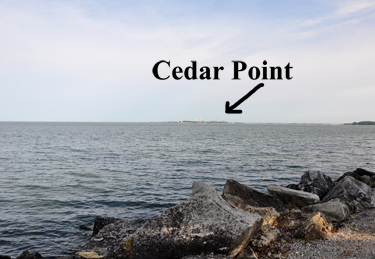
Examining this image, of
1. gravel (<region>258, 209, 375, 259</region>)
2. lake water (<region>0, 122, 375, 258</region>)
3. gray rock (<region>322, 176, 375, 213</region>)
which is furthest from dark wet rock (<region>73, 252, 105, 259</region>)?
gray rock (<region>322, 176, 375, 213</region>)

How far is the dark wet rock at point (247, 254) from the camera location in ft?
24.4

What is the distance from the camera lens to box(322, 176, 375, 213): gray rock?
474 inches

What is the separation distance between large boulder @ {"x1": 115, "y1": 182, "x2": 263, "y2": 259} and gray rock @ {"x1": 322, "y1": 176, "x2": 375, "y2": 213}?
6.48 m

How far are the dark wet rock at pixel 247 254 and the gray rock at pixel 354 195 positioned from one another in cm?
623

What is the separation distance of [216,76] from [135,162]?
18148mm

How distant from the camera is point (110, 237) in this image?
9.28 m

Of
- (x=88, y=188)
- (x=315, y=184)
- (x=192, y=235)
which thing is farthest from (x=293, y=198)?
(x=88, y=188)

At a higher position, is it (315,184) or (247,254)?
(315,184)

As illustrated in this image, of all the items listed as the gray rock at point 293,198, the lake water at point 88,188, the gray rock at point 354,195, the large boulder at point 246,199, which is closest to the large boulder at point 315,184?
the gray rock at point 354,195

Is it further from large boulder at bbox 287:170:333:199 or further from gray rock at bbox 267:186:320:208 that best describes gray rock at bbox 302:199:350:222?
large boulder at bbox 287:170:333:199

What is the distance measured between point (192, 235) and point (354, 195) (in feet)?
29.2

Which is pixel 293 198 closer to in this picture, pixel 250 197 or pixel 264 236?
pixel 250 197

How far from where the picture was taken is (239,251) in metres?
7.71

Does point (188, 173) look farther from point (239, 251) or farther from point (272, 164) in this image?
point (239, 251)
